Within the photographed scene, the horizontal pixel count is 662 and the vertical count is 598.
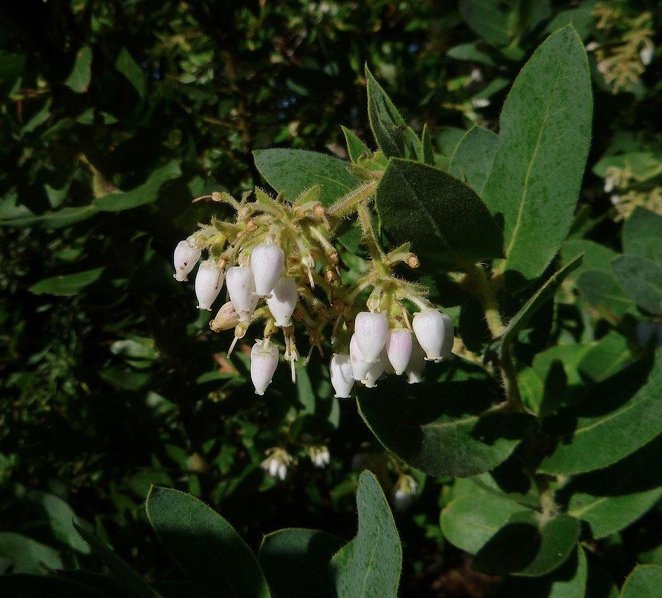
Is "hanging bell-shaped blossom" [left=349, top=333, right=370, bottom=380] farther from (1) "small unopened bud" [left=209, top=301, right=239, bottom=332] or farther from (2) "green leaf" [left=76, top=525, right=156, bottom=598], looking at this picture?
(2) "green leaf" [left=76, top=525, right=156, bottom=598]

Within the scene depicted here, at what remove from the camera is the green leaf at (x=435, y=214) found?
817 mm

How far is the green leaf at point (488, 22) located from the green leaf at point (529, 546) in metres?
1.56

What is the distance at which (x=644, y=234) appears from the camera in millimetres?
1759

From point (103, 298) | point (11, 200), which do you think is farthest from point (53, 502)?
point (11, 200)

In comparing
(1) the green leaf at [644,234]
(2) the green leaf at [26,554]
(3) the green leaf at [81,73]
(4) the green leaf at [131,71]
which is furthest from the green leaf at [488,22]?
(2) the green leaf at [26,554]

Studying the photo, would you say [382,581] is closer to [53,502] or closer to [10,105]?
[53,502]

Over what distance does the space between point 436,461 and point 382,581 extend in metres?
0.24

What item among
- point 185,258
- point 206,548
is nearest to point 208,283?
point 185,258

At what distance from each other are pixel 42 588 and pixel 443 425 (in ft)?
2.01

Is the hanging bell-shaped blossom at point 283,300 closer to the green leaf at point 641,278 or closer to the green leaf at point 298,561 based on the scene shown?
the green leaf at point 298,561

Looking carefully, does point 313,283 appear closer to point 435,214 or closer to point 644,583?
point 435,214

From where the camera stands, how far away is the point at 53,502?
1633 mm

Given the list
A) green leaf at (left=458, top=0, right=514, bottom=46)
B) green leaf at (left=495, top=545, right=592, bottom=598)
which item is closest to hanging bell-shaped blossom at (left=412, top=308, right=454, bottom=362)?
green leaf at (left=495, top=545, right=592, bottom=598)

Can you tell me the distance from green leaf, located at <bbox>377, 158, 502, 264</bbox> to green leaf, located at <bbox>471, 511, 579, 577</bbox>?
0.56 m
